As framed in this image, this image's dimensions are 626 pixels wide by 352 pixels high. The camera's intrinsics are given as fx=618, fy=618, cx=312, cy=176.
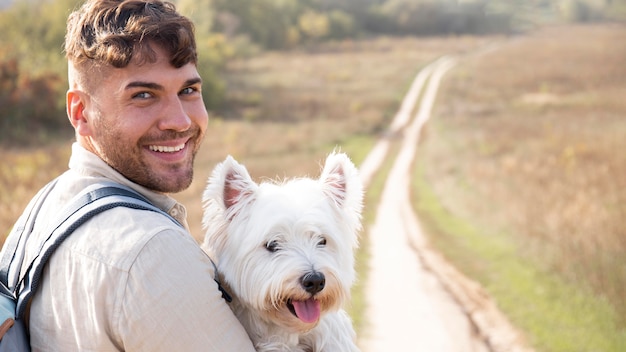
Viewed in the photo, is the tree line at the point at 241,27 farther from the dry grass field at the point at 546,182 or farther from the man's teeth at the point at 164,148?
the dry grass field at the point at 546,182

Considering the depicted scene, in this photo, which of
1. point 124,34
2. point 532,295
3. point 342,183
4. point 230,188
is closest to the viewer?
point 124,34

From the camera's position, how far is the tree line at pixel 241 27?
80.3 feet

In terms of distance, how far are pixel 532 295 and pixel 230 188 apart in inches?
250

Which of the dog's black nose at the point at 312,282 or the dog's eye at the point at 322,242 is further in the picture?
the dog's eye at the point at 322,242

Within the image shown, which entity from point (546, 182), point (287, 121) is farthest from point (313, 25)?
point (546, 182)

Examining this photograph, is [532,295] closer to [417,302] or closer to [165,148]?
[417,302]

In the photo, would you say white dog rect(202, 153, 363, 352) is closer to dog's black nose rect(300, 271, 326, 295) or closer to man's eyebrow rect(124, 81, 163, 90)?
dog's black nose rect(300, 271, 326, 295)

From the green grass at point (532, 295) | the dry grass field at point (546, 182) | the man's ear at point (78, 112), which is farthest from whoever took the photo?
the dry grass field at point (546, 182)

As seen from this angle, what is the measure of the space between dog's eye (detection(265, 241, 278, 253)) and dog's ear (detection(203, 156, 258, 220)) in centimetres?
24

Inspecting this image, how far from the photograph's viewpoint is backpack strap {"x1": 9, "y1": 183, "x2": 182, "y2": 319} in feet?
6.79

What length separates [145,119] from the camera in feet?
8.29

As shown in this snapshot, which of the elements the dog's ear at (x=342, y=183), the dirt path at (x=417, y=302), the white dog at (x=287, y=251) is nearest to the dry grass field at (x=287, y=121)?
the dirt path at (x=417, y=302)

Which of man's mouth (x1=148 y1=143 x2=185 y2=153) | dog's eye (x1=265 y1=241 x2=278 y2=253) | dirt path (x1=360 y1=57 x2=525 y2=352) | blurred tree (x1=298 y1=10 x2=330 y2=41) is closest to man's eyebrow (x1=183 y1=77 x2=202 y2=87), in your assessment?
man's mouth (x1=148 y1=143 x2=185 y2=153)

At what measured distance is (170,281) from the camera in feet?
6.40
